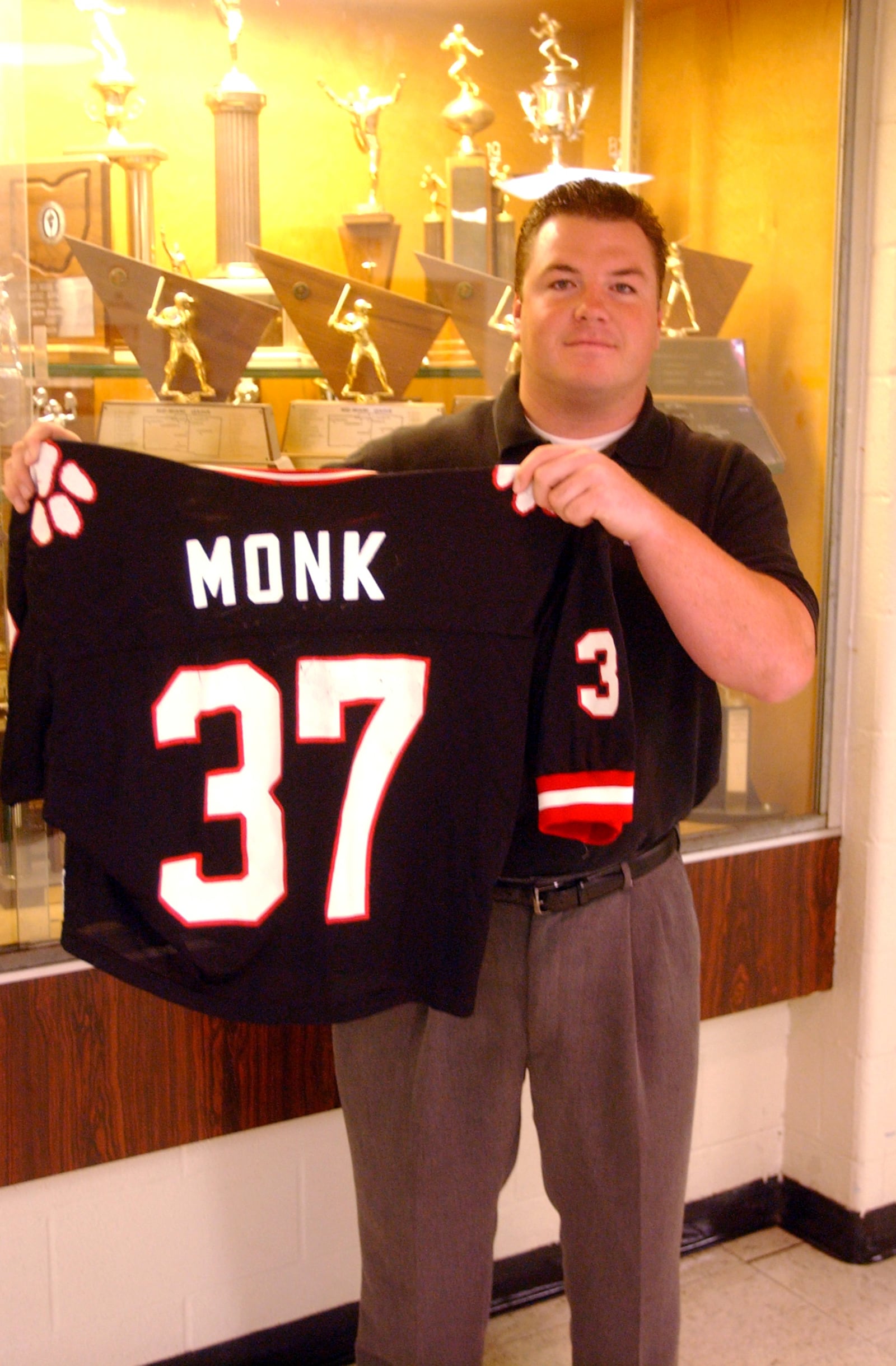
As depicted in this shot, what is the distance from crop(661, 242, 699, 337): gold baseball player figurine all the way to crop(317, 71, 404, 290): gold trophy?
1.90 ft

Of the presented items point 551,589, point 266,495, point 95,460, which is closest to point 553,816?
point 551,589

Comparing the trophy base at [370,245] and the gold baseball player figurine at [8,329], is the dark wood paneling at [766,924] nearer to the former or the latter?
the trophy base at [370,245]

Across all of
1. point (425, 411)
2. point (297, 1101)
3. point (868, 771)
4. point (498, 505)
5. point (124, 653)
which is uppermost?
point (425, 411)

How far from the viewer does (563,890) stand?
1.67 metres

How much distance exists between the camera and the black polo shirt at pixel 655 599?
65.7 inches

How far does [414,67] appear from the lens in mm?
2301

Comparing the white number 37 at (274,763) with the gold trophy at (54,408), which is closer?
the white number 37 at (274,763)

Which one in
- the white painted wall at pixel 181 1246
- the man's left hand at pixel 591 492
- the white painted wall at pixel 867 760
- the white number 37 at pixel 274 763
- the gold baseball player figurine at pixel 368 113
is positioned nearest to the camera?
the man's left hand at pixel 591 492

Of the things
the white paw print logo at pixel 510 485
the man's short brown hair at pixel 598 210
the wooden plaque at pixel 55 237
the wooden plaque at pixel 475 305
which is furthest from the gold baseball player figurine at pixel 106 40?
the white paw print logo at pixel 510 485

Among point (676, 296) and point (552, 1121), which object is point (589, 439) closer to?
→ point (552, 1121)

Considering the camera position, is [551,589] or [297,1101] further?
[297,1101]

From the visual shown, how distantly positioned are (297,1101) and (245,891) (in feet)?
2.43

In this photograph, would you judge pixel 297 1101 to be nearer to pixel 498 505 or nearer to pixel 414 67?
pixel 498 505

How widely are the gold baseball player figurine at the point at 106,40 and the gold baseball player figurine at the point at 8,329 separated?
353 millimetres
